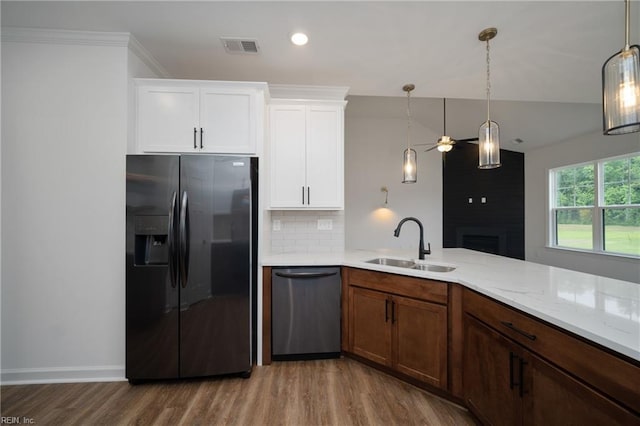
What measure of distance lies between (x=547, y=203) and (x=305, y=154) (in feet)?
18.0

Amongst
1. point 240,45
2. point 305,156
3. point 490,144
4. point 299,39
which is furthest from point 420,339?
point 240,45

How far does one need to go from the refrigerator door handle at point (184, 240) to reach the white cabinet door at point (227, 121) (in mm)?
579

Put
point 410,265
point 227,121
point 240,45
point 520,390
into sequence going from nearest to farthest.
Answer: point 520,390, point 240,45, point 227,121, point 410,265

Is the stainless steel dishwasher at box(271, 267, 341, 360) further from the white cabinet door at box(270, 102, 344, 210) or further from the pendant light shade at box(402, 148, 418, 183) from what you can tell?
the pendant light shade at box(402, 148, 418, 183)

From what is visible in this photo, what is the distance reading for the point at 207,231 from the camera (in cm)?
207

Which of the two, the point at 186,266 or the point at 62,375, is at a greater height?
the point at 186,266

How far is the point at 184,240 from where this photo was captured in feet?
6.59

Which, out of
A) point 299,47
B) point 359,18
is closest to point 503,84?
point 359,18

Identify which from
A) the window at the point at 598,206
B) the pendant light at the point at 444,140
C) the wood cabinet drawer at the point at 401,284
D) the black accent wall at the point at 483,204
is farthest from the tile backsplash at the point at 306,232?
the window at the point at 598,206

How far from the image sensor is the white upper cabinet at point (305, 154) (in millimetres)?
2760

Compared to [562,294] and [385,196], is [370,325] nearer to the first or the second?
[562,294]

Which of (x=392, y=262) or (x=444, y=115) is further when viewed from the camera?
(x=444, y=115)

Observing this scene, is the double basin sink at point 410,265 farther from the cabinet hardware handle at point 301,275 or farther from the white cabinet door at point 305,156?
the white cabinet door at point 305,156

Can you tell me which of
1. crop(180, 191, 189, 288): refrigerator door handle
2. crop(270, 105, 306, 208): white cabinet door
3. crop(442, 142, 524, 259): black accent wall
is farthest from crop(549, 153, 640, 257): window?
crop(180, 191, 189, 288): refrigerator door handle
